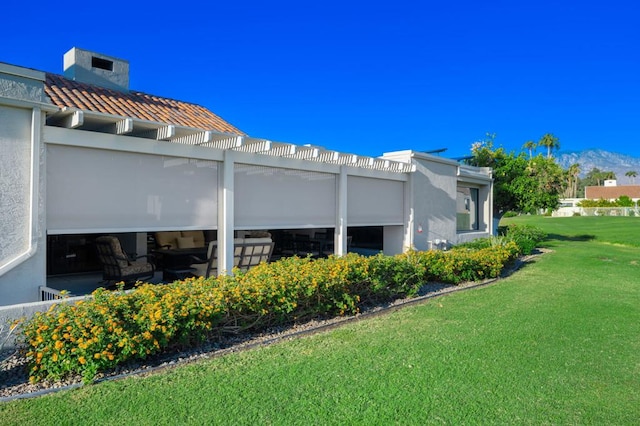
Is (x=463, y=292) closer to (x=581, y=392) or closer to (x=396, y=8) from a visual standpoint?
(x=581, y=392)

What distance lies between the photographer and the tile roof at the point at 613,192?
303ft

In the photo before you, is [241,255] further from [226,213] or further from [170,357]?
[170,357]

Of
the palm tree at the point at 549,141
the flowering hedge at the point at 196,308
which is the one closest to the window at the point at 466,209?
the flowering hedge at the point at 196,308

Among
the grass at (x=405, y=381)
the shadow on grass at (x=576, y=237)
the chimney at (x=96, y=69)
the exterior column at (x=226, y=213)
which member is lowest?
the grass at (x=405, y=381)

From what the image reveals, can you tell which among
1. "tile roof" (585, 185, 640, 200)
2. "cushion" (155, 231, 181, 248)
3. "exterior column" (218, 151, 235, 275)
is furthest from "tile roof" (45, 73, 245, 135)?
"tile roof" (585, 185, 640, 200)

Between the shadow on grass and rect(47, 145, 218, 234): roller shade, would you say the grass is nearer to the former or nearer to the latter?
rect(47, 145, 218, 234): roller shade

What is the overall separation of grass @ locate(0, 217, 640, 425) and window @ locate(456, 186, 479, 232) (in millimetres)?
10648

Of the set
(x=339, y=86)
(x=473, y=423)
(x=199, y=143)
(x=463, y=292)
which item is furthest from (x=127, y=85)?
(x=339, y=86)

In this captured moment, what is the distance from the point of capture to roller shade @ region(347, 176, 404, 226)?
12875 millimetres

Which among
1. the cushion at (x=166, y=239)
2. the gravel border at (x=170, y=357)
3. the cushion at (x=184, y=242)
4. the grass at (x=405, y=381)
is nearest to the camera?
the grass at (x=405, y=381)

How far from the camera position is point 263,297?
6562 mm

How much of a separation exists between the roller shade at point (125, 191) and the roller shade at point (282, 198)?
0.73 meters

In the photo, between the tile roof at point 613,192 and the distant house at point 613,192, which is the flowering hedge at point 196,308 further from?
the tile roof at point 613,192

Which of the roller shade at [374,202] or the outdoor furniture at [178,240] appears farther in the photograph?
the outdoor furniture at [178,240]
